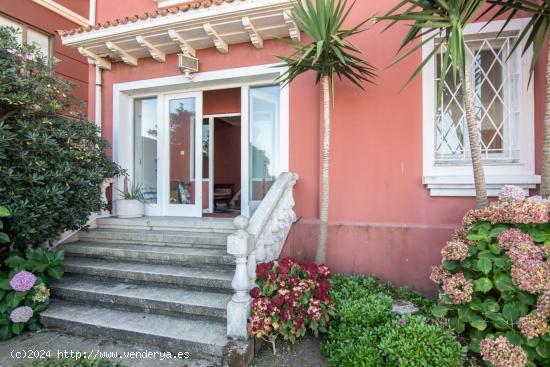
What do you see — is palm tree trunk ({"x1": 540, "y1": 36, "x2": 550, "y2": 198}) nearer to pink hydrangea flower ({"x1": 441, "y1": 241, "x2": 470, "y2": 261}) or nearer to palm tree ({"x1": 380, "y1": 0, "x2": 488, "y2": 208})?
palm tree ({"x1": 380, "y1": 0, "x2": 488, "y2": 208})

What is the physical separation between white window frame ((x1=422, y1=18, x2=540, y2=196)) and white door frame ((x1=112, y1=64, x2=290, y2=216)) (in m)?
1.92

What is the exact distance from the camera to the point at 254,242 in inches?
124

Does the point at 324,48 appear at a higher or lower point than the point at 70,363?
higher

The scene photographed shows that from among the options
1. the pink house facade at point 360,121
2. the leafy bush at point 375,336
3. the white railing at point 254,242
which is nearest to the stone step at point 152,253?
the white railing at point 254,242

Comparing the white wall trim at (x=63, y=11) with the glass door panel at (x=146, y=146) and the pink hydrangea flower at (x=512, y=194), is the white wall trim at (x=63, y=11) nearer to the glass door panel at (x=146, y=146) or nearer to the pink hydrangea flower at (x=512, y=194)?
the glass door panel at (x=146, y=146)

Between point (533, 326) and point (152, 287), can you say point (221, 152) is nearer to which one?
point (152, 287)

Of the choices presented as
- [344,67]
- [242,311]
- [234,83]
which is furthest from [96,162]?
[344,67]

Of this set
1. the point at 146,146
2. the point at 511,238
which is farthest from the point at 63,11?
the point at 511,238

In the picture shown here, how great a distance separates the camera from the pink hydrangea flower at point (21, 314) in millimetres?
3199

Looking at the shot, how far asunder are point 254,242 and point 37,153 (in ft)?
9.60

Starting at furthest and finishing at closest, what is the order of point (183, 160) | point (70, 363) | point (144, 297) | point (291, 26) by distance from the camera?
point (183, 160) → point (291, 26) → point (144, 297) → point (70, 363)

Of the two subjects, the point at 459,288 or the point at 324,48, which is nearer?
the point at 459,288

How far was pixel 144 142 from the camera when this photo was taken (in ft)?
19.8

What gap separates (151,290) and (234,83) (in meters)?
3.51
